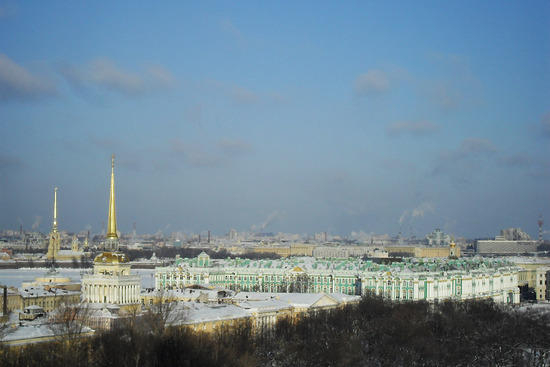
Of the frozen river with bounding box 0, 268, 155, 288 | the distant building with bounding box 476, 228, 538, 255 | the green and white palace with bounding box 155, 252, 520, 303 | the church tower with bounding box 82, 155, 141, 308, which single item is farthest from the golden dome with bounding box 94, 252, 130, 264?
the distant building with bounding box 476, 228, 538, 255

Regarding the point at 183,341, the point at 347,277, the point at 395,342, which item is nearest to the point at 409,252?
the point at 347,277

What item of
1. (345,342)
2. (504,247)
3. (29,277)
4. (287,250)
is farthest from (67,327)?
(504,247)

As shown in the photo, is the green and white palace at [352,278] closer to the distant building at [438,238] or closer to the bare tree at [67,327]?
the bare tree at [67,327]

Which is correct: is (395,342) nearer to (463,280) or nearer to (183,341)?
(183,341)

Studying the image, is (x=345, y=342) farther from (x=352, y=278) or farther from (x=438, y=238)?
(x=438, y=238)

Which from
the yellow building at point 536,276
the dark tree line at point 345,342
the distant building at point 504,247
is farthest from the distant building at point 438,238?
the dark tree line at point 345,342

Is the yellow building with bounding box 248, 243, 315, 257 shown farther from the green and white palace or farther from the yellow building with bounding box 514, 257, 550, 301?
the green and white palace
